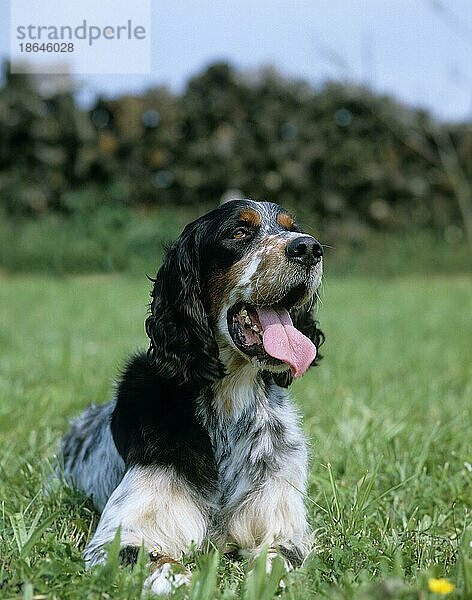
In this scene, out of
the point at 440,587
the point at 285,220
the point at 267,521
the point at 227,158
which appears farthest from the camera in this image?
the point at 227,158

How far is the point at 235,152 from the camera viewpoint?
15281 mm

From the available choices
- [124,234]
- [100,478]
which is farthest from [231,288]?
[124,234]

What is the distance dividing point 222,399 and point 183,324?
307 mm

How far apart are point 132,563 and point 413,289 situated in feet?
35.9

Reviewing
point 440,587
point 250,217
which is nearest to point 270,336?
point 250,217

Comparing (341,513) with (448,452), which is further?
(448,452)

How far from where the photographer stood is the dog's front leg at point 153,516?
2.73 meters

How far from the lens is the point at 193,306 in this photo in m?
3.08

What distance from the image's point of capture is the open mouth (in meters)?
2.96

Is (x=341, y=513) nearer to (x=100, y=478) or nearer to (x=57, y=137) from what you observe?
(x=100, y=478)

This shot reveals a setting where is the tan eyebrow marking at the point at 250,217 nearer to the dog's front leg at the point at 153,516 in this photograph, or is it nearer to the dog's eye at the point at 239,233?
the dog's eye at the point at 239,233

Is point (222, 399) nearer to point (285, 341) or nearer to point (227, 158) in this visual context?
point (285, 341)

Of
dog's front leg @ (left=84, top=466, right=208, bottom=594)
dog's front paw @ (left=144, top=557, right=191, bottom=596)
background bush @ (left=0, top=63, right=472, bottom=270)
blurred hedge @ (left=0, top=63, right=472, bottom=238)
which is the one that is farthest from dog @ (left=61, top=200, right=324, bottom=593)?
blurred hedge @ (left=0, top=63, right=472, bottom=238)

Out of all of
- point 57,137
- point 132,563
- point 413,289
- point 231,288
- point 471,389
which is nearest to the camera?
point 132,563
